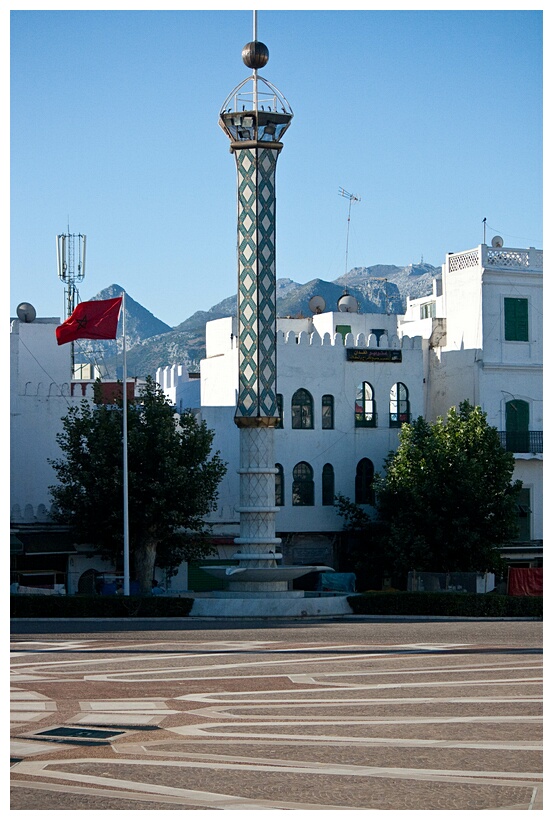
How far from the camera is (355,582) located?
45.7 meters

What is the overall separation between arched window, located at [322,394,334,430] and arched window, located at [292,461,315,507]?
1.75 meters

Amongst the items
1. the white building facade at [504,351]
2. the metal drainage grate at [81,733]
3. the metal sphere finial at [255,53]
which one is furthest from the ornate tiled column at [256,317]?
the metal drainage grate at [81,733]

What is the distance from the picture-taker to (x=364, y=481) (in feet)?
159

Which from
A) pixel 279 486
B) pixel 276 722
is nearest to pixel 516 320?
pixel 279 486

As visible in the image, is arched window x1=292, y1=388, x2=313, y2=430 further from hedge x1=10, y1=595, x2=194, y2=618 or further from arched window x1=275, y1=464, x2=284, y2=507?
hedge x1=10, y1=595, x2=194, y2=618

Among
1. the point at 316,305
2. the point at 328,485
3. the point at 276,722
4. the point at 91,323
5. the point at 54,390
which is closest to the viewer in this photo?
the point at 276,722

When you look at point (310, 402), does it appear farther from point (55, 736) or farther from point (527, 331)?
point (55, 736)

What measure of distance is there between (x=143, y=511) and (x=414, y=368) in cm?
1415

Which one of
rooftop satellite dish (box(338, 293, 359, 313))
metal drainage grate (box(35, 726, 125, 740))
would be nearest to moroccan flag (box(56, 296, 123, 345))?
metal drainage grate (box(35, 726, 125, 740))

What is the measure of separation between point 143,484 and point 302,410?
929cm

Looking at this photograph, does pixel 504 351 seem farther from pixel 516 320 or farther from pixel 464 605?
pixel 464 605

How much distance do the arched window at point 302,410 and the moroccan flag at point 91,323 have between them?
1052 centimetres

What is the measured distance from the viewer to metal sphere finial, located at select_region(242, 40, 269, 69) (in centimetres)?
3788

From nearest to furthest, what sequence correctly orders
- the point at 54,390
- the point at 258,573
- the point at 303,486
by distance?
the point at 258,573 → the point at 54,390 → the point at 303,486
